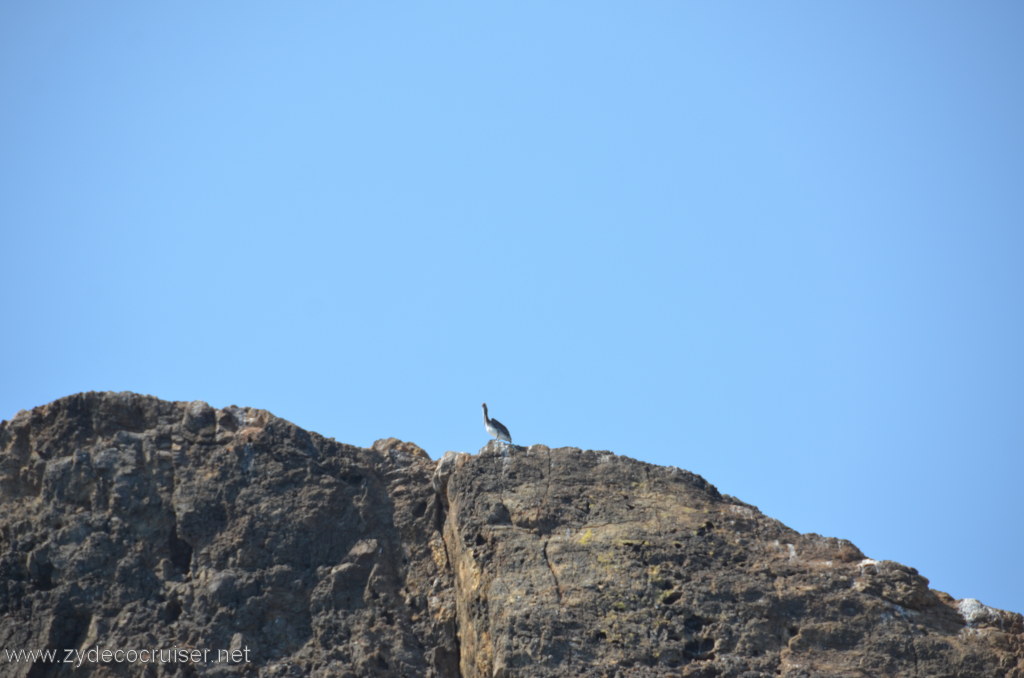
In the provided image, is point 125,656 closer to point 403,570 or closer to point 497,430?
point 403,570

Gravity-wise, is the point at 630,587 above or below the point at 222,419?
below

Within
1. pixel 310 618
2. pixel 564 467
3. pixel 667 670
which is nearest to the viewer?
pixel 667 670

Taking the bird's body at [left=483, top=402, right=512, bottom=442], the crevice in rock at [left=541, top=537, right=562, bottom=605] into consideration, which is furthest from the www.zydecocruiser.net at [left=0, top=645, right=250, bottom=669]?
the bird's body at [left=483, top=402, right=512, bottom=442]

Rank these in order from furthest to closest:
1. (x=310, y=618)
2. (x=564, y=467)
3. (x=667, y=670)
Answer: (x=564, y=467) → (x=310, y=618) → (x=667, y=670)

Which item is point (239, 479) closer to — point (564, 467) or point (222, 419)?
point (222, 419)

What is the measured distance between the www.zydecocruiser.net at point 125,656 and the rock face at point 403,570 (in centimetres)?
3

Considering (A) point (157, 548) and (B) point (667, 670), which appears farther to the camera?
(A) point (157, 548)

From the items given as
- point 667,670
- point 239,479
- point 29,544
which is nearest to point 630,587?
point 667,670

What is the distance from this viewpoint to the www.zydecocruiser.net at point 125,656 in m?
21.1

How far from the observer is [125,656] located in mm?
21219

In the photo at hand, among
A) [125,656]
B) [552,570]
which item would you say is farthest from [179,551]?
[552,570]

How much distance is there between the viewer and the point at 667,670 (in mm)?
20109

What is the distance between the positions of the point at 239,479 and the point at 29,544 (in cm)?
356

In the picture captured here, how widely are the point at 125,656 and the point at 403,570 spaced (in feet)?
15.2
